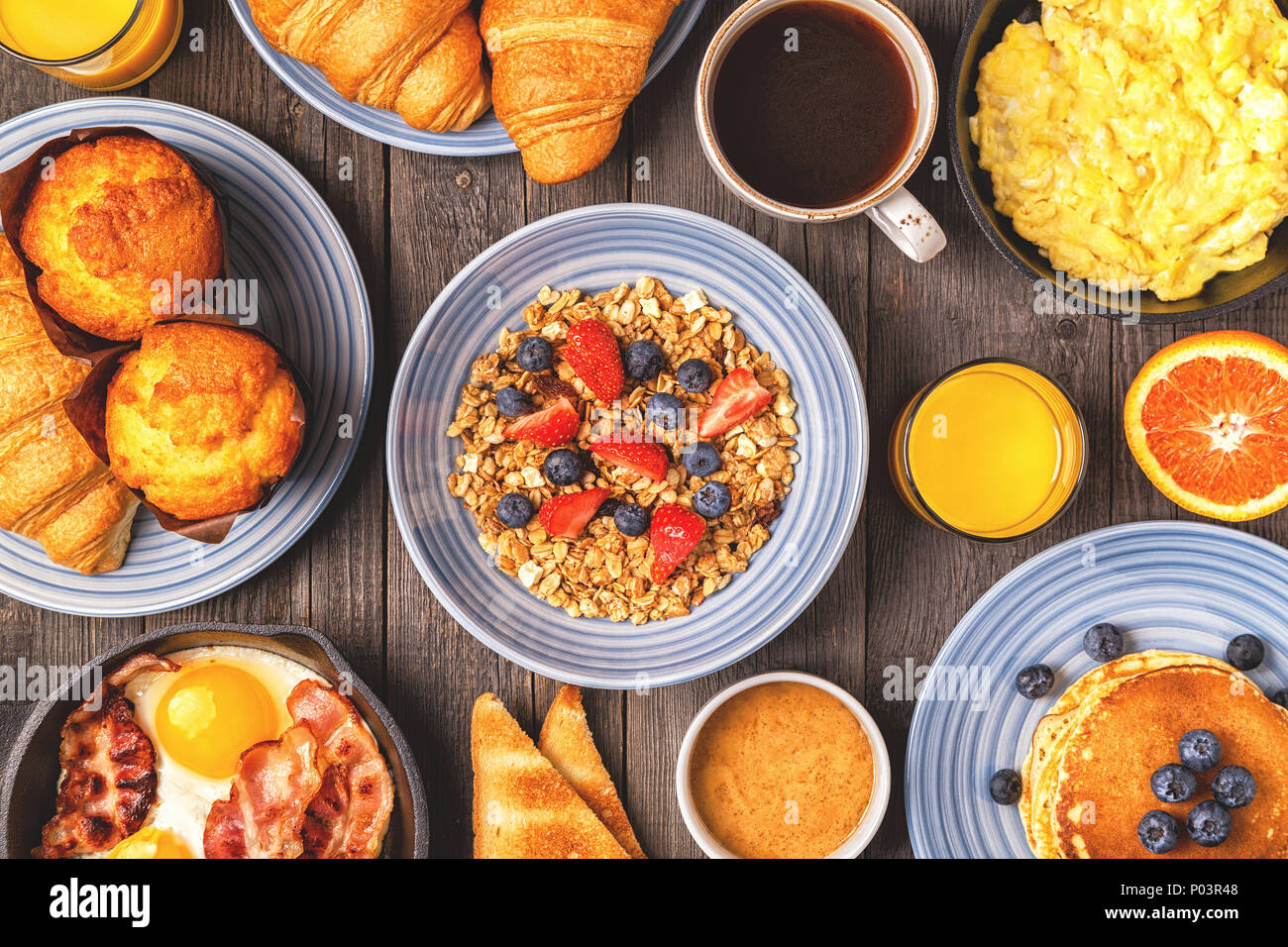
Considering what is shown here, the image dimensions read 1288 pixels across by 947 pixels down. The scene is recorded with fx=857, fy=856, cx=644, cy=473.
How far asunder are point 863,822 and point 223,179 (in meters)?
1.66

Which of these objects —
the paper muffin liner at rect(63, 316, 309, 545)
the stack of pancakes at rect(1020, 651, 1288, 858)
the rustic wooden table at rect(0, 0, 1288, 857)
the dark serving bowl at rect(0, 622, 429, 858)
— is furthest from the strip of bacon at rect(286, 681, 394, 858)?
the stack of pancakes at rect(1020, 651, 1288, 858)

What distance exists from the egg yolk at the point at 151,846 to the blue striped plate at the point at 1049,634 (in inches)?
53.2

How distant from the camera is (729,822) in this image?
1.63 m

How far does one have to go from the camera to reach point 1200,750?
1.47 meters

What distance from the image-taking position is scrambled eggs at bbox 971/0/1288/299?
55.7 inches

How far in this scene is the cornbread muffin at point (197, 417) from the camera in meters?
1.30

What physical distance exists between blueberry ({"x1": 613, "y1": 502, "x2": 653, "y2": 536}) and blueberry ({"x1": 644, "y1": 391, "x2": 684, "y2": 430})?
6.2 inches

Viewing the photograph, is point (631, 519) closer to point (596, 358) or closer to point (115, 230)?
point (596, 358)

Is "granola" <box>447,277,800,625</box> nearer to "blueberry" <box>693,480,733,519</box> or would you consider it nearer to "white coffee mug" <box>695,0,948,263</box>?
"blueberry" <box>693,480,733,519</box>

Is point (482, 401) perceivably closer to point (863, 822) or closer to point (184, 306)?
point (184, 306)

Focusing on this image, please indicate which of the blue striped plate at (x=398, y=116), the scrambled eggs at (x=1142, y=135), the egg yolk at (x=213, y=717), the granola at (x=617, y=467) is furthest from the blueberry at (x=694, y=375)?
the egg yolk at (x=213, y=717)

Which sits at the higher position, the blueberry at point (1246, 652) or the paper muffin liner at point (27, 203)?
the paper muffin liner at point (27, 203)

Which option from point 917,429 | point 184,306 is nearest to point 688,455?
point 917,429

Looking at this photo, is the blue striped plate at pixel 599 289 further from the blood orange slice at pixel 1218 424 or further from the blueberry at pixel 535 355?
the blood orange slice at pixel 1218 424
